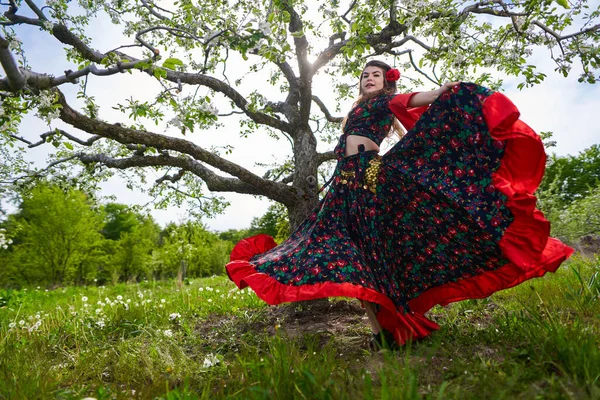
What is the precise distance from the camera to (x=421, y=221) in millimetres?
3131

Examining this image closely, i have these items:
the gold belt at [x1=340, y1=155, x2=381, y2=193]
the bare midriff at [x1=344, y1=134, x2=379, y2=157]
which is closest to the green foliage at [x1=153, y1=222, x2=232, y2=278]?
the bare midriff at [x1=344, y1=134, x2=379, y2=157]

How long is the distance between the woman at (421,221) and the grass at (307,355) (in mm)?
360

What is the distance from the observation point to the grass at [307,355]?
6.06 feet

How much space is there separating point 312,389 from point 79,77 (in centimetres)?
353

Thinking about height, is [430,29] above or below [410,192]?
above

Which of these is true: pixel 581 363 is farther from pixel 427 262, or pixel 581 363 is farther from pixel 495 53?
pixel 495 53

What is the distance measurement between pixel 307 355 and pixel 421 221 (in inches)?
56.4

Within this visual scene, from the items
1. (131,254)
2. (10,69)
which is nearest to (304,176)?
(10,69)

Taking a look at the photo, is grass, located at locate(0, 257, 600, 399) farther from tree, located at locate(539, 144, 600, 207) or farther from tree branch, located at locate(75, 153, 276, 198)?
tree, located at locate(539, 144, 600, 207)

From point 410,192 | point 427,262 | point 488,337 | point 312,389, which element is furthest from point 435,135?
point 312,389

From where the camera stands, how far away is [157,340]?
11.6 feet

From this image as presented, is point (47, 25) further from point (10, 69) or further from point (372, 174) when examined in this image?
point (372, 174)

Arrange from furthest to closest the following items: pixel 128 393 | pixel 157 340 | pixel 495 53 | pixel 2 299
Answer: pixel 2 299
pixel 495 53
pixel 157 340
pixel 128 393

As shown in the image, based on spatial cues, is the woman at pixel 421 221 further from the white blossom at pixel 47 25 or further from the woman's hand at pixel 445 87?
the white blossom at pixel 47 25
